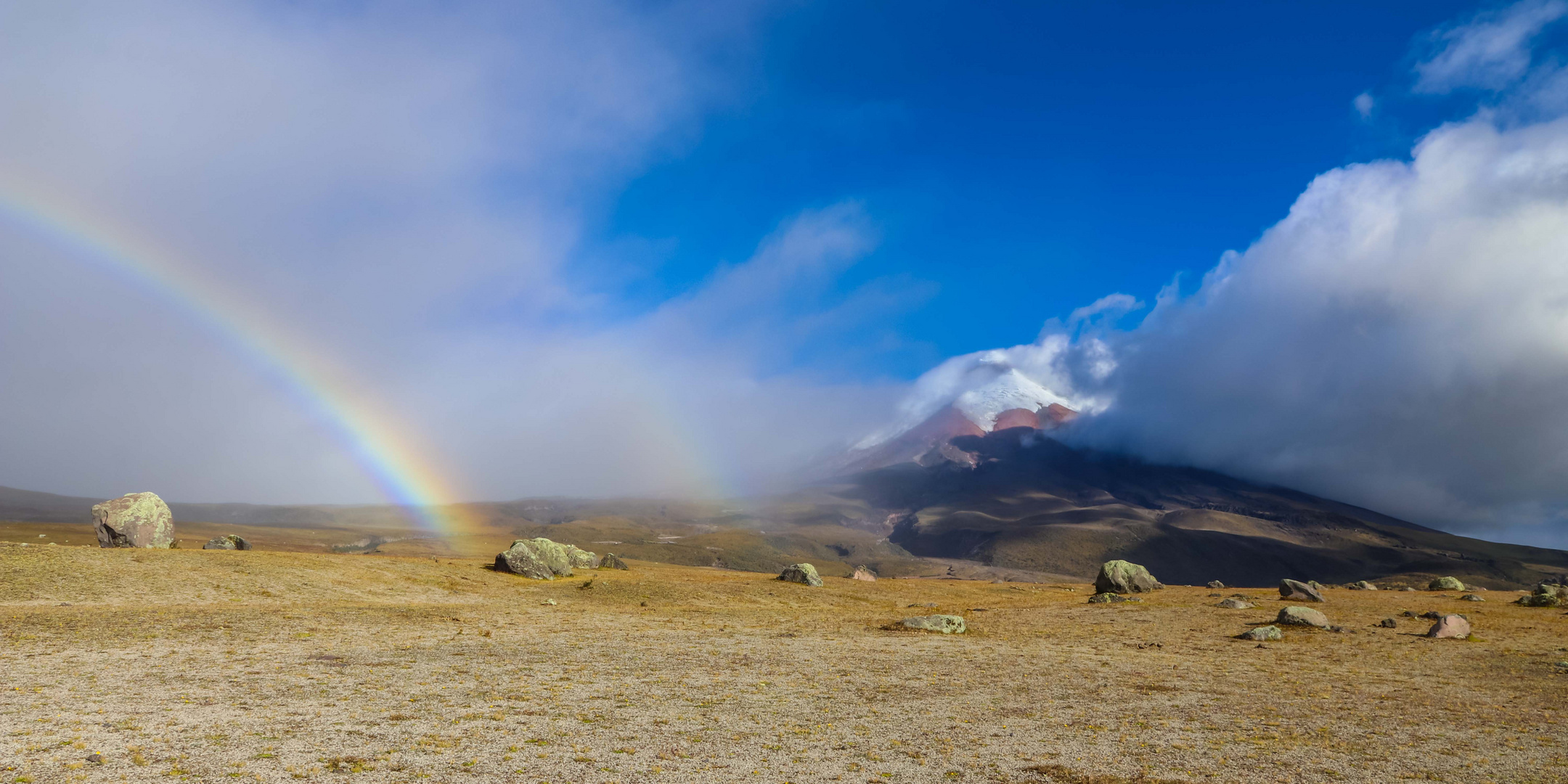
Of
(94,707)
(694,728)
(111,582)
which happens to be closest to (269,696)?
(94,707)

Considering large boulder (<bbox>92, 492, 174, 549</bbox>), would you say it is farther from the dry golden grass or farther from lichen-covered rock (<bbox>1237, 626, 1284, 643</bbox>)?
lichen-covered rock (<bbox>1237, 626, 1284, 643</bbox>)

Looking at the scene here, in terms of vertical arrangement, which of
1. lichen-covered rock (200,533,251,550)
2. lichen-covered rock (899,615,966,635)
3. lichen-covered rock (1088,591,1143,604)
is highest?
lichen-covered rock (899,615,966,635)

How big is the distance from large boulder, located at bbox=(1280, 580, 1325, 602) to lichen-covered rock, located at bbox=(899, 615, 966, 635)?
27.7 m

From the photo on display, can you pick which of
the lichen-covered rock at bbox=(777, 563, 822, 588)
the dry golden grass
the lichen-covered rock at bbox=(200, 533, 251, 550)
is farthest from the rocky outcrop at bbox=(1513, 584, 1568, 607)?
the lichen-covered rock at bbox=(200, 533, 251, 550)

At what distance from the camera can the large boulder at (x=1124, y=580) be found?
209 feet

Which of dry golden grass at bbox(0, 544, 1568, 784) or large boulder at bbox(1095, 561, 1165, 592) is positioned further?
large boulder at bbox(1095, 561, 1165, 592)

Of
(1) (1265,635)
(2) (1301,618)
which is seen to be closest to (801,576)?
(2) (1301,618)

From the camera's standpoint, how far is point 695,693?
18312mm

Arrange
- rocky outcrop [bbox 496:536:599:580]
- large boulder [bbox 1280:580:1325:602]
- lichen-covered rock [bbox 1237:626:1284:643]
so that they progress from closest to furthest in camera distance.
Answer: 1. lichen-covered rock [bbox 1237:626:1284:643]
2. large boulder [bbox 1280:580:1325:602]
3. rocky outcrop [bbox 496:536:599:580]

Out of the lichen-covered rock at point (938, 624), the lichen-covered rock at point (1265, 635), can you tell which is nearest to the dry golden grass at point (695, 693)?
the lichen-covered rock at point (1265, 635)

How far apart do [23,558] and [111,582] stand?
536 cm

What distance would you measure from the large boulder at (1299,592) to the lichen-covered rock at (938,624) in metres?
27.7

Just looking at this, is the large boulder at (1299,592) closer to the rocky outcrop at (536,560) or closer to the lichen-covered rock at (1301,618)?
the lichen-covered rock at (1301,618)

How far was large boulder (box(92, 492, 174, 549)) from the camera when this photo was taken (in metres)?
47.7
